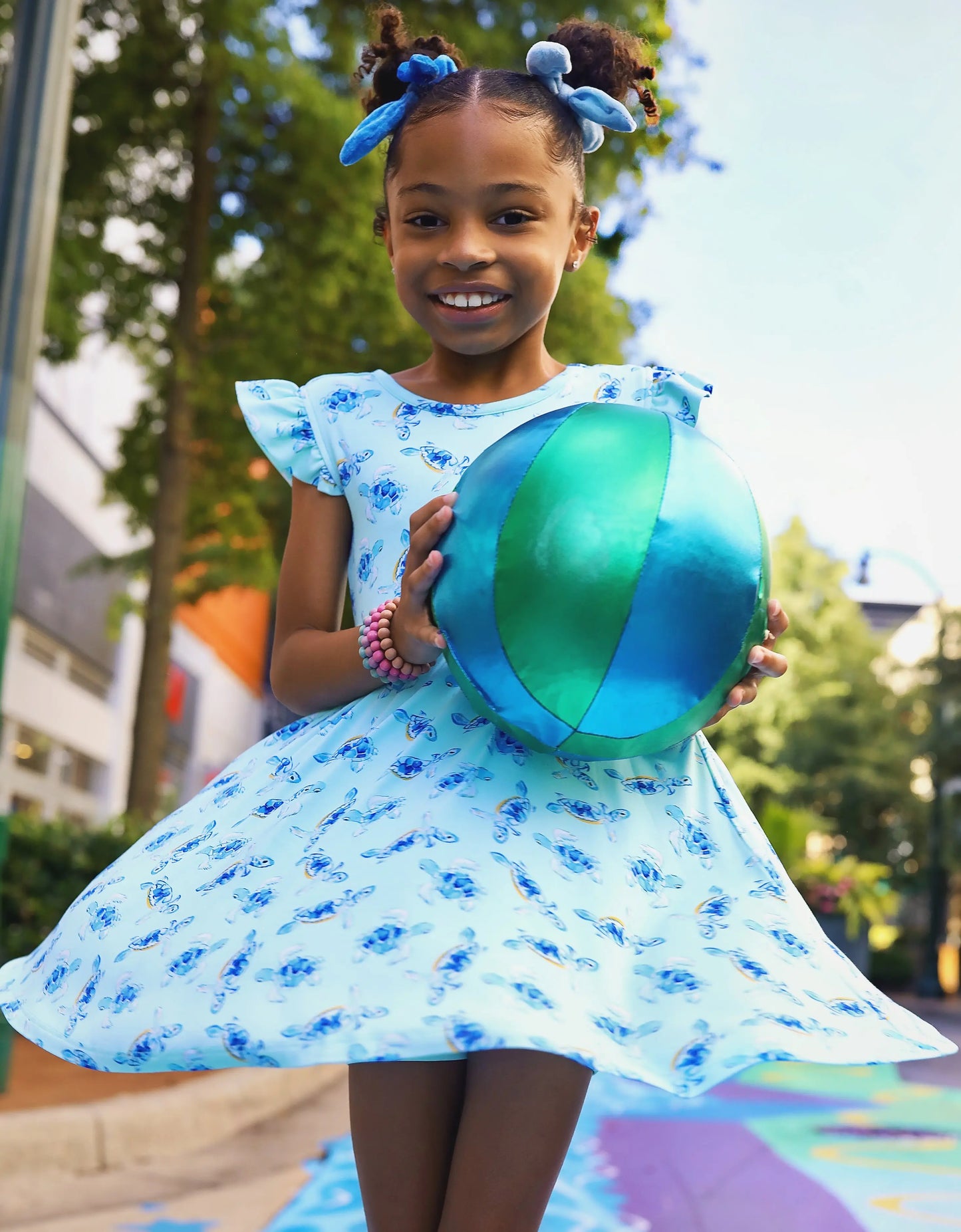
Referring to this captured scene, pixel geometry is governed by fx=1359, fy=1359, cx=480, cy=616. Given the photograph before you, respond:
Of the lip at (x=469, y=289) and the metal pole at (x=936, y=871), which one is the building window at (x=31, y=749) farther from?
the lip at (x=469, y=289)

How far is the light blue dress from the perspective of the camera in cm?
141

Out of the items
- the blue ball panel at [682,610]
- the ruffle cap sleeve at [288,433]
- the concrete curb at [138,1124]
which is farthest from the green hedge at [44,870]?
the blue ball panel at [682,610]

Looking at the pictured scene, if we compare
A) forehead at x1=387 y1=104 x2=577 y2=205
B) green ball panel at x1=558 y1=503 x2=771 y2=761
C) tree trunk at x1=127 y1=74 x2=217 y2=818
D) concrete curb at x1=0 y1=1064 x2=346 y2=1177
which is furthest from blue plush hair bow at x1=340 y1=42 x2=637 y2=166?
tree trunk at x1=127 y1=74 x2=217 y2=818

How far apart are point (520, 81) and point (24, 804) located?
1660 cm

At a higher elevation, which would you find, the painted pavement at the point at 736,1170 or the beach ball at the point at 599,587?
the beach ball at the point at 599,587

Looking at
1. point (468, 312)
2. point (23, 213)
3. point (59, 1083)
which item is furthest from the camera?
point (59, 1083)

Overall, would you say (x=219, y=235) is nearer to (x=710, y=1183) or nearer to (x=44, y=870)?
(x=44, y=870)

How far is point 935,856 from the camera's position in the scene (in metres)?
24.0

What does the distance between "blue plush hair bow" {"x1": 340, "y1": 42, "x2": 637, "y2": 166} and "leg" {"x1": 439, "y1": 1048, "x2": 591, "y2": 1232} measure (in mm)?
1358

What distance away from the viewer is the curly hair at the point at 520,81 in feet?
6.56

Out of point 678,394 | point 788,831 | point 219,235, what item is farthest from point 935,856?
point 678,394

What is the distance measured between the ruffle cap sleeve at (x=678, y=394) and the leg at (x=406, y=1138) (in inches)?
40.1

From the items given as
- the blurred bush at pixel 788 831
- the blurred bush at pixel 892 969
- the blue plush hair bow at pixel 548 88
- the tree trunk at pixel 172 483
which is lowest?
the blurred bush at pixel 892 969

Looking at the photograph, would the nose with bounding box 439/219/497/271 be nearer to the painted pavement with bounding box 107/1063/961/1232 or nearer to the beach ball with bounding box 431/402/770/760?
the beach ball with bounding box 431/402/770/760
